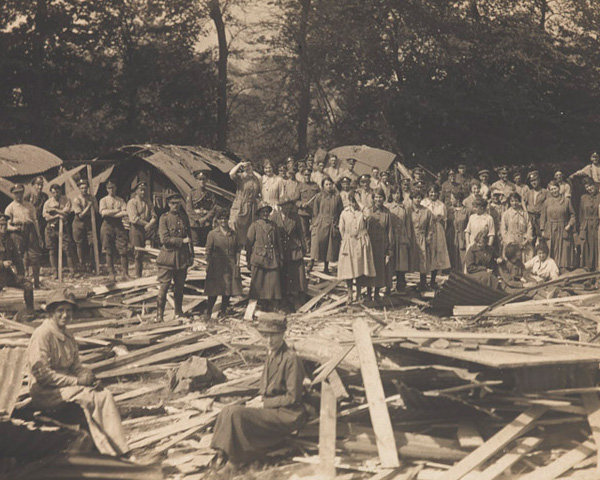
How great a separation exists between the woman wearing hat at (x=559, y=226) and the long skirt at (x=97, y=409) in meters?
12.1

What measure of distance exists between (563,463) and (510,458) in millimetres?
426

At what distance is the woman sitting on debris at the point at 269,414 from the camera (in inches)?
288

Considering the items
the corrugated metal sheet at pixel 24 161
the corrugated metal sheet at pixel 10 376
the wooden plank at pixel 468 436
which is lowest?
the wooden plank at pixel 468 436

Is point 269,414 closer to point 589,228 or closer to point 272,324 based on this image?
point 272,324

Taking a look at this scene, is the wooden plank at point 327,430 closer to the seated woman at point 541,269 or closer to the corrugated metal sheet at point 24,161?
the seated woman at point 541,269

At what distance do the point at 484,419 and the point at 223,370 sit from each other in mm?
3781

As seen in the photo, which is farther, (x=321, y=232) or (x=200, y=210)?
(x=200, y=210)

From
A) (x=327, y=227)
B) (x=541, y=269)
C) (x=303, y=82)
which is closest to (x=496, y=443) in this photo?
(x=541, y=269)

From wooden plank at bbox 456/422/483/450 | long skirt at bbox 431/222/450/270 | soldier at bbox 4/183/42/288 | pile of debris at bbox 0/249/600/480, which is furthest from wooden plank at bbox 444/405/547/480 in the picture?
soldier at bbox 4/183/42/288

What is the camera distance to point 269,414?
7418mm

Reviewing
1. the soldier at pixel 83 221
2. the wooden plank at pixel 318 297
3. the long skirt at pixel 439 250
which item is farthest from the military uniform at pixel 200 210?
the long skirt at pixel 439 250

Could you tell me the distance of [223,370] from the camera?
10.3 meters

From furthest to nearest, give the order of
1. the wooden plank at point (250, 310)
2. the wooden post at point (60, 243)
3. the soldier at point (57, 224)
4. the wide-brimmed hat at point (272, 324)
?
the soldier at point (57, 224) < the wooden post at point (60, 243) < the wooden plank at point (250, 310) < the wide-brimmed hat at point (272, 324)

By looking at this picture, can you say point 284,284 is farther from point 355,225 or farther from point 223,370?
point 223,370
